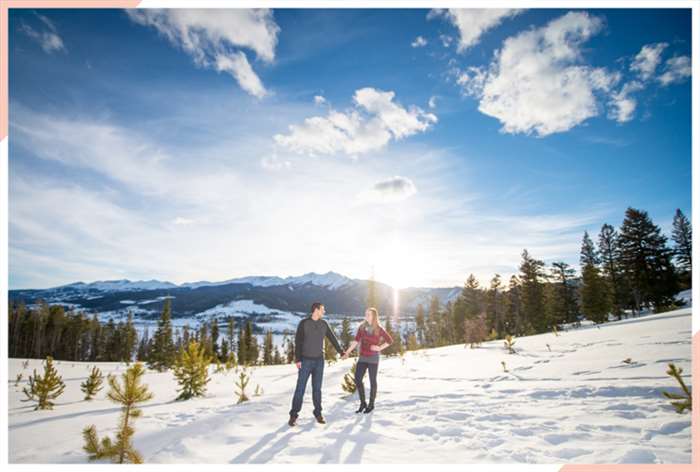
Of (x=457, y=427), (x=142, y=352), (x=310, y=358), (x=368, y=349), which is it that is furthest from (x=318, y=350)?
(x=142, y=352)

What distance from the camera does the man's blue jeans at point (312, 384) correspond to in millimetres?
5926

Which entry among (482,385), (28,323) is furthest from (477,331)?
(28,323)

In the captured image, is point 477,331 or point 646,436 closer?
point 646,436

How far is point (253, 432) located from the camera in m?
5.45

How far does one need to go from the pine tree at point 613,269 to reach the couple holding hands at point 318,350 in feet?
140

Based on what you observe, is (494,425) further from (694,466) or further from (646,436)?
(694,466)

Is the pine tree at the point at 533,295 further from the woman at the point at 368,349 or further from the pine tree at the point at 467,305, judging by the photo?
the woman at the point at 368,349

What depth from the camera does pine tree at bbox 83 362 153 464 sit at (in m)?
4.20

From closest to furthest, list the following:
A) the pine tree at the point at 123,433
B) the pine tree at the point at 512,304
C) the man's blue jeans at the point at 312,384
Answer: the pine tree at the point at 123,433
the man's blue jeans at the point at 312,384
the pine tree at the point at 512,304

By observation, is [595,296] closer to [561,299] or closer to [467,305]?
[561,299]

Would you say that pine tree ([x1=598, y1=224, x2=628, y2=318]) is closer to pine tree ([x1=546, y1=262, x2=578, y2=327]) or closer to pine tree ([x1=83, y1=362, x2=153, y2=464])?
pine tree ([x1=546, y1=262, x2=578, y2=327])

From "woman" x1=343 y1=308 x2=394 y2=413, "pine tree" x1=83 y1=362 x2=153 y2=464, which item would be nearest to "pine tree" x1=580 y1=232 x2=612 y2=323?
"woman" x1=343 y1=308 x2=394 y2=413

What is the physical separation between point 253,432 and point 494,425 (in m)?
4.07

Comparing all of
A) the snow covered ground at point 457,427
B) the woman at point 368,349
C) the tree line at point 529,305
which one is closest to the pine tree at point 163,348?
the tree line at point 529,305
